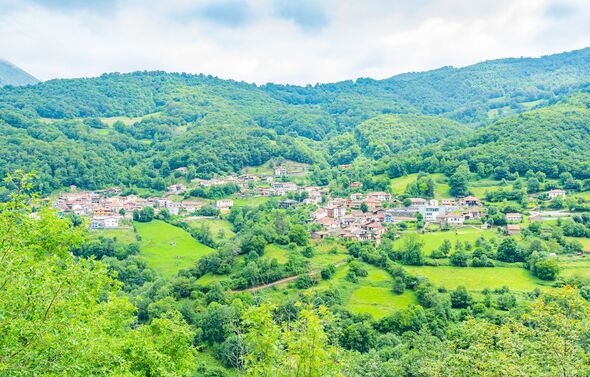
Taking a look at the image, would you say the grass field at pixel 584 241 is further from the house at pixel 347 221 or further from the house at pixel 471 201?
the house at pixel 347 221

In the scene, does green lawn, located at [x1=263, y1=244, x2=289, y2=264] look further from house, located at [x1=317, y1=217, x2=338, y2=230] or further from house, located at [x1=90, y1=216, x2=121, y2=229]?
house, located at [x1=90, y1=216, x2=121, y2=229]

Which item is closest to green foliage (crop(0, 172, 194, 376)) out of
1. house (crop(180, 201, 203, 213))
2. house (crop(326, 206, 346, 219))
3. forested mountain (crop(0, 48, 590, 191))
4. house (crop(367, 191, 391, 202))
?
house (crop(326, 206, 346, 219))

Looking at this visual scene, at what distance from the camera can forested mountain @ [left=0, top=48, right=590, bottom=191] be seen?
81062 mm

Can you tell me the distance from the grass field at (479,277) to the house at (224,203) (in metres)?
42.2

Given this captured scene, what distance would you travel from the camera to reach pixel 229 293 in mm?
40719

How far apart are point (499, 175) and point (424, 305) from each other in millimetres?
43065

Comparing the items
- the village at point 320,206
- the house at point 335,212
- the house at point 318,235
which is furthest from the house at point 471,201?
the house at point 318,235

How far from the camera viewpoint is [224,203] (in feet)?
262

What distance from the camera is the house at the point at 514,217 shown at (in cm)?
5481

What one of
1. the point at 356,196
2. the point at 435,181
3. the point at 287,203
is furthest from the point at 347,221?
the point at 435,181

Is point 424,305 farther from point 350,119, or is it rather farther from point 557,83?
point 557,83

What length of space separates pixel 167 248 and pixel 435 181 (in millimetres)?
46704

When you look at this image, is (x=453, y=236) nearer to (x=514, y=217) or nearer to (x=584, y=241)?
(x=514, y=217)

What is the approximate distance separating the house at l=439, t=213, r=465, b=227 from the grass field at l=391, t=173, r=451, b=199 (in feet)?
37.8
